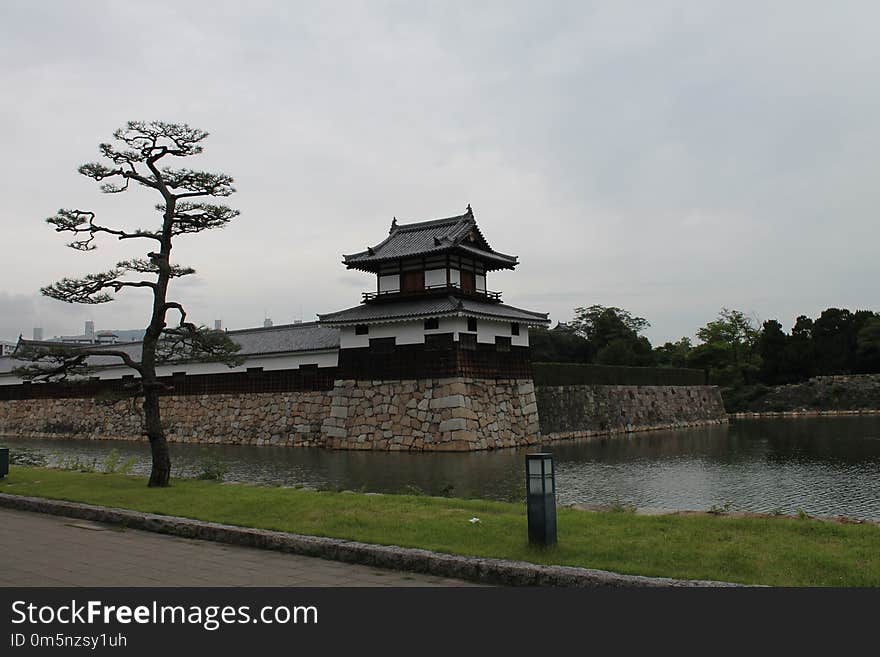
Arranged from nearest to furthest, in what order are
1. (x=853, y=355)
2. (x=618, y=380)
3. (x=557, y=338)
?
(x=618, y=380)
(x=853, y=355)
(x=557, y=338)

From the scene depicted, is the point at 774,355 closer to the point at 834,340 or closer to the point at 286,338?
the point at 834,340

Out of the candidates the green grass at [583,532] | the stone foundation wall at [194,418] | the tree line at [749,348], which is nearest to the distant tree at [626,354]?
the tree line at [749,348]

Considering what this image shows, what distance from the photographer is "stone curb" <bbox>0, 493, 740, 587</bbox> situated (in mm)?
6047

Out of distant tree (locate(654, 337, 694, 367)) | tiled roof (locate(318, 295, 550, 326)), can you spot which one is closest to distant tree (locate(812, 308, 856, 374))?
distant tree (locate(654, 337, 694, 367))

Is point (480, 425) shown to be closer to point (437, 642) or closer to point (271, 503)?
point (271, 503)

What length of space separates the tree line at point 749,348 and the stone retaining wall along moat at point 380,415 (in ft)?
60.1

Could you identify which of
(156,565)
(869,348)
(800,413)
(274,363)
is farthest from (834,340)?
(156,565)

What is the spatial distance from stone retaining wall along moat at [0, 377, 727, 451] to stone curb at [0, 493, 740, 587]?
13.7 metres

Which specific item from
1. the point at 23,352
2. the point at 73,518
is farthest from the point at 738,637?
the point at 23,352

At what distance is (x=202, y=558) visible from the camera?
7.54m

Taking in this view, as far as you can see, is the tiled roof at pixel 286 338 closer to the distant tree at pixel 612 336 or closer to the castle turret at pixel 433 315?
the castle turret at pixel 433 315

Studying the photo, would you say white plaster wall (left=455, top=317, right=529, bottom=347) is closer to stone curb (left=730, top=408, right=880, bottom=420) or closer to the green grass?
the green grass

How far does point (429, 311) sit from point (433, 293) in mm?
1698

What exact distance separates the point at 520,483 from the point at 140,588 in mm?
10808
